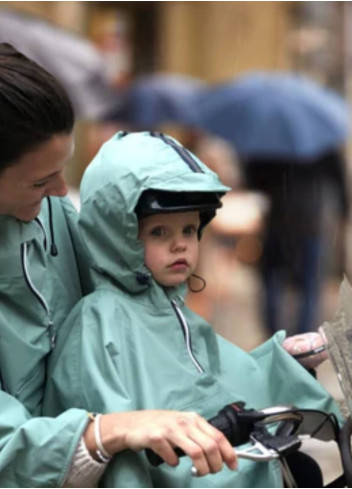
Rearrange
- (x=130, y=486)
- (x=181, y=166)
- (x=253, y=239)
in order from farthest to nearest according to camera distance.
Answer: (x=253, y=239)
(x=181, y=166)
(x=130, y=486)

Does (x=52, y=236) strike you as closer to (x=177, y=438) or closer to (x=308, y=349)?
(x=308, y=349)

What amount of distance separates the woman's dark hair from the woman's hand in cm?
64

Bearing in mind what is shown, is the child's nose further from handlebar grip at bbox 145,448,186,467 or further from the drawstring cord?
handlebar grip at bbox 145,448,186,467

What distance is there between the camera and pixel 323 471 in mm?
3246

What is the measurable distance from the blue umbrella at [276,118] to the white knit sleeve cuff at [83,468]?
8258mm

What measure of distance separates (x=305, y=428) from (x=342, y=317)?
400mm

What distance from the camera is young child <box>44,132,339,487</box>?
8.88 feet

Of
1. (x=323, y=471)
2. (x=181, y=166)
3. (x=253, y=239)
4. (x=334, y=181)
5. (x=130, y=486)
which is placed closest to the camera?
(x=130, y=486)

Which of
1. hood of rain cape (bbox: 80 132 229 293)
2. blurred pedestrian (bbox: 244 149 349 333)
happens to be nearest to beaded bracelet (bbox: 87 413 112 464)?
hood of rain cape (bbox: 80 132 229 293)

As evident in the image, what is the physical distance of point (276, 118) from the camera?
437 inches

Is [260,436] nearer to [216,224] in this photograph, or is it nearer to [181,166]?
[181,166]

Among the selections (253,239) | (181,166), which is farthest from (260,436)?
(253,239)

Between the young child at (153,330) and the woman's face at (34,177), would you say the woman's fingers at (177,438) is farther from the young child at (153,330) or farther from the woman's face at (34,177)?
the woman's face at (34,177)

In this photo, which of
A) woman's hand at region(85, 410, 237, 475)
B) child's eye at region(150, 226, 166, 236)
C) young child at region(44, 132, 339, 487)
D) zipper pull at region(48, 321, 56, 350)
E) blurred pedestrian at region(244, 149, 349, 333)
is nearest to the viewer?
woman's hand at region(85, 410, 237, 475)
